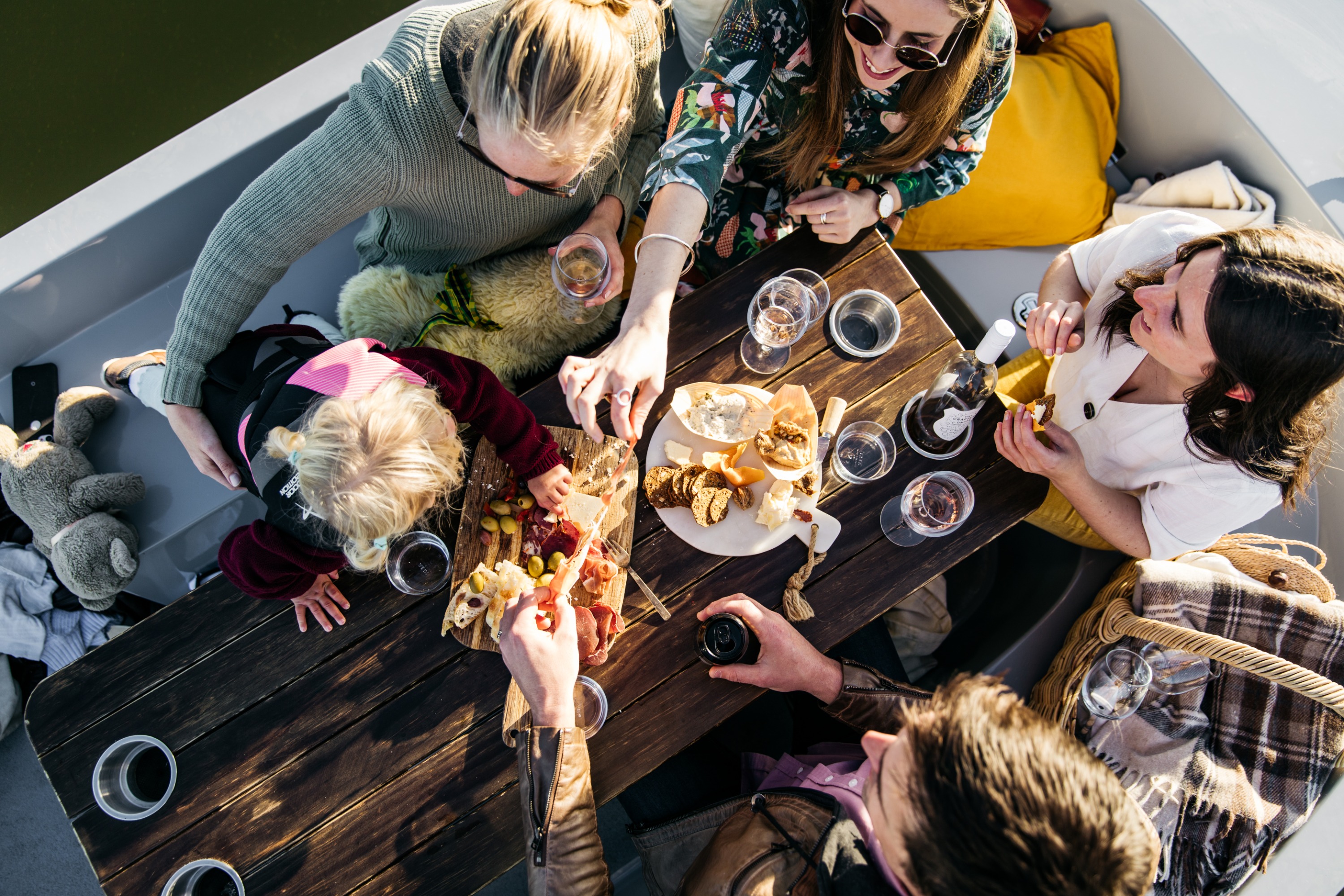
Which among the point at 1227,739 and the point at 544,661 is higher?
the point at 544,661

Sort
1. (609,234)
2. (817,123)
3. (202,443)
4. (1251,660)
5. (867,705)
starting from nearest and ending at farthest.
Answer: (1251,660) < (867,705) < (817,123) < (202,443) < (609,234)

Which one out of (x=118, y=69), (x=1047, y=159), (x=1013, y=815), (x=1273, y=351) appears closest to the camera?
(x=1013, y=815)

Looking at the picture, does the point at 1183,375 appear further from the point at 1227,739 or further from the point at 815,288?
the point at 1227,739

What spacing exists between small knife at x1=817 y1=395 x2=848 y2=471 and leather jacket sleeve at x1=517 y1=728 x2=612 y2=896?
0.88 meters

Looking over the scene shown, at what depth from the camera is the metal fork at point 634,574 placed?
1.58 metres

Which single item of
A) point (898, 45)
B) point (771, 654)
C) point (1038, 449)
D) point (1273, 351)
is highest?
point (898, 45)

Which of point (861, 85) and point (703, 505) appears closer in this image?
point (703, 505)

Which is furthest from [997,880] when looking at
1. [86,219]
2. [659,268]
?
[86,219]

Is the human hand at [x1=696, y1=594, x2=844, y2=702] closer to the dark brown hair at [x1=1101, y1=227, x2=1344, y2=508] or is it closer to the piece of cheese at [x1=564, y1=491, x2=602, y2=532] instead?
the piece of cheese at [x1=564, y1=491, x2=602, y2=532]

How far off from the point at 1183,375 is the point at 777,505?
104 centimetres

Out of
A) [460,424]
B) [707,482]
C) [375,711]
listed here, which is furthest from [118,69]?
[707,482]

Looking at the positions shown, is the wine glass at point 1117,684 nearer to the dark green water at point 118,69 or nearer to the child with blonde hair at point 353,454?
the child with blonde hair at point 353,454

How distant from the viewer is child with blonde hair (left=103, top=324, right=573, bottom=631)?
143 cm

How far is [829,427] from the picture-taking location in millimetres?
1689
